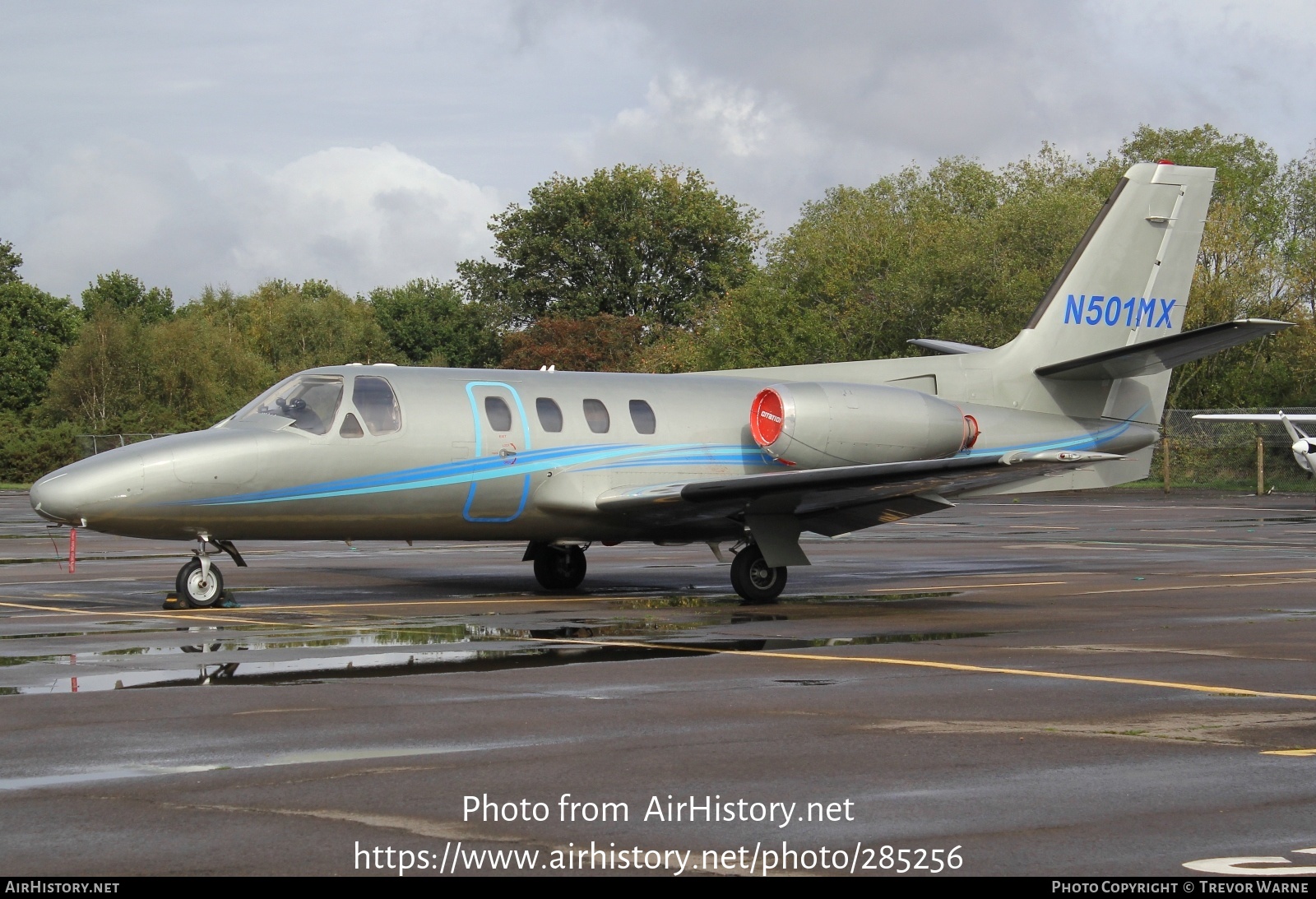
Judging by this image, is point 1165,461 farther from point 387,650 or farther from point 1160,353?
point 387,650

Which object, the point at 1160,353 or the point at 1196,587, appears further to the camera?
the point at 1196,587

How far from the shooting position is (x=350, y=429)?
1625 centimetres

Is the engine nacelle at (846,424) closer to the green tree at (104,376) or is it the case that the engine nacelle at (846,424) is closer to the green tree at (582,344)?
the green tree at (104,376)

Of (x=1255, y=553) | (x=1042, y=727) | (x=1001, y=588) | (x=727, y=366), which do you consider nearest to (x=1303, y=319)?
(x=727, y=366)

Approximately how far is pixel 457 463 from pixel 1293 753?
35.5 feet

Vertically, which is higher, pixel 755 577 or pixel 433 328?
pixel 433 328

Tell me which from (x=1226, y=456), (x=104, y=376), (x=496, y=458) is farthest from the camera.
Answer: (x=104, y=376)

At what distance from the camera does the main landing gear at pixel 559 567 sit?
62.4 ft

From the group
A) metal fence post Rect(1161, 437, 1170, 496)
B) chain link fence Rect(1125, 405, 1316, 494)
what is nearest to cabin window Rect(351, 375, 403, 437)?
metal fence post Rect(1161, 437, 1170, 496)

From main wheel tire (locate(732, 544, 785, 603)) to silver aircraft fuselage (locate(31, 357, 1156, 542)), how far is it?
2.13 feet

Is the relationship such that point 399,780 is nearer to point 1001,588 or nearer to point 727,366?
point 1001,588

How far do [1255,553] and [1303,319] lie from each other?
39.7m

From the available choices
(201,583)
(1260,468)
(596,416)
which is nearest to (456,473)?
(596,416)
